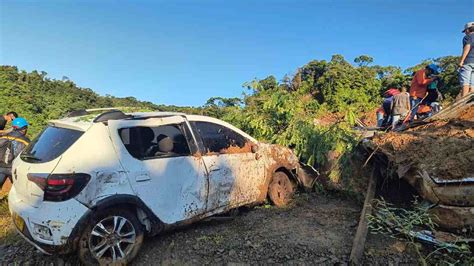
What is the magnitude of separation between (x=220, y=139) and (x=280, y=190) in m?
1.66

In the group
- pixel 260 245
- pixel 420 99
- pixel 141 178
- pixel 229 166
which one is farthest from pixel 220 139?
pixel 420 99

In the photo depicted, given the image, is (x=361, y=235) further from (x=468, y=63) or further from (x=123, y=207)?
(x=468, y=63)

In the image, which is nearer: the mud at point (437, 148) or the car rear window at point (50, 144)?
the car rear window at point (50, 144)

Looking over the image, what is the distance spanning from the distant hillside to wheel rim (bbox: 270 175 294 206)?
9465 mm

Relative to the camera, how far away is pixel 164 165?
4789mm

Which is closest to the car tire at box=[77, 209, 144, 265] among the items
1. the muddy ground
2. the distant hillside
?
the muddy ground

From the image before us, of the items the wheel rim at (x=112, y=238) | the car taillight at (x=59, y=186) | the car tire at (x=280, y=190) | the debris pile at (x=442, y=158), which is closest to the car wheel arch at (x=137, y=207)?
the wheel rim at (x=112, y=238)

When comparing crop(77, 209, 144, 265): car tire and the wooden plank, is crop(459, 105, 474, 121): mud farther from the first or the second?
crop(77, 209, 144, 265): car tire

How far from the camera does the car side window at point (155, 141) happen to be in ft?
15.2

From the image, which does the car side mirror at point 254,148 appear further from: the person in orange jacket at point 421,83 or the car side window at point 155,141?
the person in orange jacket at point 421,83

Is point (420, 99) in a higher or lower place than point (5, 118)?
higher

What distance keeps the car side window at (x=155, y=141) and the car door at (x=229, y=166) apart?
1.14ft

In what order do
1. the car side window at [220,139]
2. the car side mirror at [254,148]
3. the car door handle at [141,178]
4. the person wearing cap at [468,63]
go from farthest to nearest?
the person wearing cap at [468,63] → the car side mirror at [254,148] → the car side window at [220,139] → the car door handle at [141,178]

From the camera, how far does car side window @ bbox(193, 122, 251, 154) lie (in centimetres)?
551
